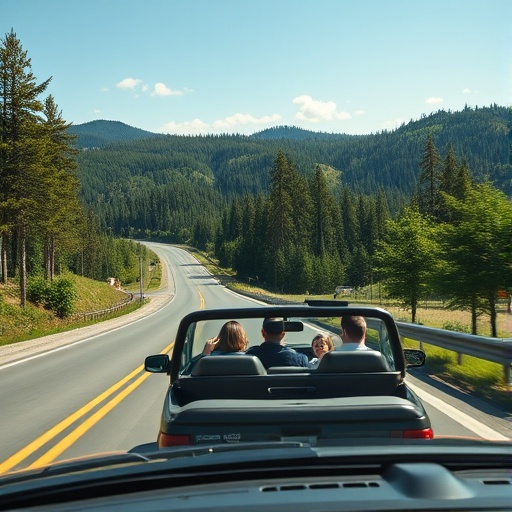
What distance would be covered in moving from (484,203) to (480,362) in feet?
57.4

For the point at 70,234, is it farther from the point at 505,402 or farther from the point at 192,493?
the point at 192,493

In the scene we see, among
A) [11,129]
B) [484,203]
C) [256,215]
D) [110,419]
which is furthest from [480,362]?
[256,215]

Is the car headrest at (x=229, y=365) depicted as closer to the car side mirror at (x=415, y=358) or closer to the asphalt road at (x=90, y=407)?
the asphalt road at (x=90, y=407)

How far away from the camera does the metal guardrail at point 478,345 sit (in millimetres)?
9266

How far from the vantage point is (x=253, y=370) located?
4.38m

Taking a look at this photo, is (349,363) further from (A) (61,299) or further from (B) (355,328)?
(A) (61,299)

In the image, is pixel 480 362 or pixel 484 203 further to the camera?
pixel 484 203

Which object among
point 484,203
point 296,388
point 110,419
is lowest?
point 110,419

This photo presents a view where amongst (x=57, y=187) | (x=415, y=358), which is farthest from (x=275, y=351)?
(x=57, y=187)

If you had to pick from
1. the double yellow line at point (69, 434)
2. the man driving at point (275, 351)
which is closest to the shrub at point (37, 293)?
the double yellow line at point (69, 434)

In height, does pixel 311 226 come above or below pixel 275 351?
above

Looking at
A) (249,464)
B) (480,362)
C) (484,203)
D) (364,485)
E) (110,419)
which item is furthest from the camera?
(484,203)

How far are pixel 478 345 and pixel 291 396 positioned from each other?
6563mm

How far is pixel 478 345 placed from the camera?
1015 centimetres
